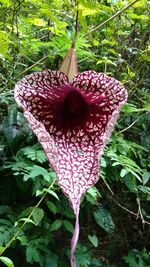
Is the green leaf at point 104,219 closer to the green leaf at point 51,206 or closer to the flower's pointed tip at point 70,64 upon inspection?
the green leaf at point 51,206

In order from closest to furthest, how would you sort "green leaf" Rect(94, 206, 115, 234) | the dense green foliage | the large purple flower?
the large purple flower → the dense green foliage → "green leaf" Rect(94, 206, 115, 234)

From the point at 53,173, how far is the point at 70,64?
0.60 metres

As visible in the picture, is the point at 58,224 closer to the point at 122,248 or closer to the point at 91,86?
Answer: the point at 122,248

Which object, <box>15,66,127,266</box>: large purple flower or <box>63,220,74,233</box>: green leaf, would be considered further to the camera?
<box>63,220,74,233</box>: green leaf

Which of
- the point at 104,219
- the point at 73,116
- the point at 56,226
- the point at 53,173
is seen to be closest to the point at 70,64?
the point at 73,116

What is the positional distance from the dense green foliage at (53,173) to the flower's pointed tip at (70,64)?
1.12 ft

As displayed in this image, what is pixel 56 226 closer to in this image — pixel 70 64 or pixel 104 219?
pixel 104 219

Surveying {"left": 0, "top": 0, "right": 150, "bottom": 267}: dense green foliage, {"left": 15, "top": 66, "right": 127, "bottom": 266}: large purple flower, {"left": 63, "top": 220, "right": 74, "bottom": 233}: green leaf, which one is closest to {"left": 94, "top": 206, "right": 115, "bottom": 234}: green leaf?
{"left": 0, "top": 0, "right": 150, "bottom": 267}: dense green foliage

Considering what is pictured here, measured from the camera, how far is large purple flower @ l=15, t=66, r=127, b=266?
0.38 meters

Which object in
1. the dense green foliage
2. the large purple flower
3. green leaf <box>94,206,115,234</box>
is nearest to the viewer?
the large purple flower

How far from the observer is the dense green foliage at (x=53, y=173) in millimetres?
976

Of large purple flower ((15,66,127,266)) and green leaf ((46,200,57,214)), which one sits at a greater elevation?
large purple flower ((15,66,127,266))

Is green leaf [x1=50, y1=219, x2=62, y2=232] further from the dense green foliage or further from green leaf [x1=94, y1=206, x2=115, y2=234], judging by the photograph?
green leaf [x1=94, y1=206, x2=115, y2=234]

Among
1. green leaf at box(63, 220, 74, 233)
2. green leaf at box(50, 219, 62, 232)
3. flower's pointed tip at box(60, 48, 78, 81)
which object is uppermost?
flower's pointed tip at box(60, 48, 78, 81)
